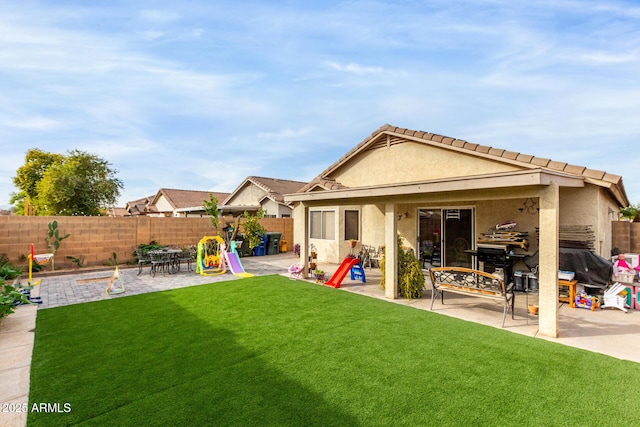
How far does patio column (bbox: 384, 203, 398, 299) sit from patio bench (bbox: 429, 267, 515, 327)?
1042 millimetres

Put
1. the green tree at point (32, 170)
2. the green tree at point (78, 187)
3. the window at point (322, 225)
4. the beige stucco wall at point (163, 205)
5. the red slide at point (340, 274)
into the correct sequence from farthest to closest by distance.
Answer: the beige stucco wall at point (163, 205) → the green tree at point (32, 170) → the green tree at point (78, 187) → the window at point (322, 225) → the red slide at point (340, 274)

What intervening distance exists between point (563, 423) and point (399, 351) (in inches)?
75.6

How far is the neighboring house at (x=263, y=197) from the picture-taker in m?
20.2

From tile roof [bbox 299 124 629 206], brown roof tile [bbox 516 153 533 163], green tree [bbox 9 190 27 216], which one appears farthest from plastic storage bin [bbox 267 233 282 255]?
green tree [bbox 9 190 27 216]

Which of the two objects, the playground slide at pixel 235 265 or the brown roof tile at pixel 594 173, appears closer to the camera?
the brown roof tile at pixel 594 173

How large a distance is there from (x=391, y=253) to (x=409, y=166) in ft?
15.5

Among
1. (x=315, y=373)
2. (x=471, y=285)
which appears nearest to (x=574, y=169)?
(x=471, y=285)

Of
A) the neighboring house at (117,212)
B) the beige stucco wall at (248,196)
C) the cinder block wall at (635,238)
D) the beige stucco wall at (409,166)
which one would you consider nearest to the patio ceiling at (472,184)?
the beige stucco wall at (409,166)

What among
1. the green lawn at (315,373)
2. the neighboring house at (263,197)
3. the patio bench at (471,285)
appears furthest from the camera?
the neighboring house at (263,197)

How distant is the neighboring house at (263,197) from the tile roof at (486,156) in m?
6.74

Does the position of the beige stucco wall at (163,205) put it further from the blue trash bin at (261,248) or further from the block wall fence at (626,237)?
the block wall fence at (626,237)

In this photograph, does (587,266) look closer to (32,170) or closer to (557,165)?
(557,165)

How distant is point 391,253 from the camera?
7.48 metres

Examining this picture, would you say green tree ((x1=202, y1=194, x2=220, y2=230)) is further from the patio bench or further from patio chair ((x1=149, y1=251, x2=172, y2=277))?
the patio bench
